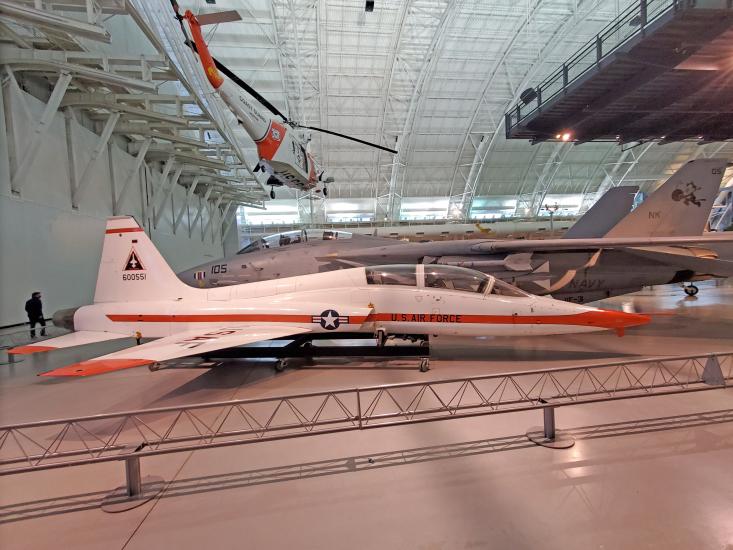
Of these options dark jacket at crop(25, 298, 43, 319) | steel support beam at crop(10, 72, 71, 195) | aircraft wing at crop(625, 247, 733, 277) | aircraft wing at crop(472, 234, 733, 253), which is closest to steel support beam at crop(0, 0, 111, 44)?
steel support beam at crop(10, 72, 71, 195)

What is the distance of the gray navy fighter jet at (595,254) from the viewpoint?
7324 millimetres

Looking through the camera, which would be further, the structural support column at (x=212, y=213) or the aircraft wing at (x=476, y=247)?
the structural support column at (x=212, y=213)

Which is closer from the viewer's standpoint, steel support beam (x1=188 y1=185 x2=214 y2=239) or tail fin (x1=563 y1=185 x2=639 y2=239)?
tail fin (x1=563 y1=185 x2=639 y2=239)

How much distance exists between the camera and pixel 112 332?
227 inches

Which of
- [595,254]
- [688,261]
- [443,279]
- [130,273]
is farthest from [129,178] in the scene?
[688,261]

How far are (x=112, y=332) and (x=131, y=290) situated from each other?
2.41ft

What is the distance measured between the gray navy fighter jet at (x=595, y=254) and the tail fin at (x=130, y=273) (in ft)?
8.77

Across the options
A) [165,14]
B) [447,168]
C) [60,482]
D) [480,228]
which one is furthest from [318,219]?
[60,482]

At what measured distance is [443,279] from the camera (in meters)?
5.68

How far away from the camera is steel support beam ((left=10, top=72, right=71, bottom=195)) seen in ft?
25.5

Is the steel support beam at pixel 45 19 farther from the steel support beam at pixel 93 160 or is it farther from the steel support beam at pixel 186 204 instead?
the steel support beam at pixel 186 204

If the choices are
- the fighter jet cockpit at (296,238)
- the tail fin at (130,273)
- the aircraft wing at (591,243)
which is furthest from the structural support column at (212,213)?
the aircraft wing at (591,243)

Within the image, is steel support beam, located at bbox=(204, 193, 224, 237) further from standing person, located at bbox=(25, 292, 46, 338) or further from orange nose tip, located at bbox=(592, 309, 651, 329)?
orange nose tip, located at bbox=(592, 309, 651, 329)

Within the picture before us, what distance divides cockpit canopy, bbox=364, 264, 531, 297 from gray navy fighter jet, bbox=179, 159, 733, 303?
2.33 metres
